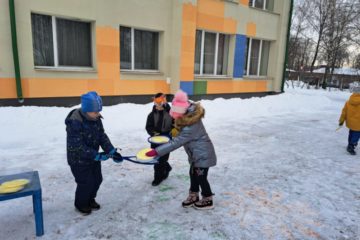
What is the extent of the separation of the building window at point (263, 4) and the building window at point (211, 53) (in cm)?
265

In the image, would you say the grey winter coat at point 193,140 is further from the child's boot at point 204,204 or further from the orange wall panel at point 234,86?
the orange wall panel at point 234,86

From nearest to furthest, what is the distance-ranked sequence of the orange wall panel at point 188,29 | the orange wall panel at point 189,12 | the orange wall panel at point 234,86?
the orange wall panel at point 189,12 → the orange wall panel at point 188,29 → the orange wall panel at point 234,86

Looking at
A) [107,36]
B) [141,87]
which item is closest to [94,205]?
[107,36]

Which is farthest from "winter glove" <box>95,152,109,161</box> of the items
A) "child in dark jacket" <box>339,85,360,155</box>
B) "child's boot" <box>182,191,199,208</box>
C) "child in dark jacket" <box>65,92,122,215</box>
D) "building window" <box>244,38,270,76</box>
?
"building window" <box>244,38,270,76</box>

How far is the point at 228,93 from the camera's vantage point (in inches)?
531

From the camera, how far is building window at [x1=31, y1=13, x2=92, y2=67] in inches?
336

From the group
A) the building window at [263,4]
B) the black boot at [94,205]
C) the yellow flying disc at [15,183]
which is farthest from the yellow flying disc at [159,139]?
the building window at [263,4]

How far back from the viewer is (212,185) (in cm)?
440

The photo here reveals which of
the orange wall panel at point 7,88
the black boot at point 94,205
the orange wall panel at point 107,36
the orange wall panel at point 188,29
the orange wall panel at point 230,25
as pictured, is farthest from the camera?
the orange wall panel at point 230,25

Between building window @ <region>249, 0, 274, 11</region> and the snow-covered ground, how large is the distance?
342 inches

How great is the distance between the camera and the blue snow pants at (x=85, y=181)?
3199 mm

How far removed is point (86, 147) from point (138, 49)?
8.13 metres

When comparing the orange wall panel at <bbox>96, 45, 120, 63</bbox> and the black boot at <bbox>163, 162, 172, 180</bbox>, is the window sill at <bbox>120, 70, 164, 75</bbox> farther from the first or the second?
the black boot at <bbox>163, 162, 172, 180</bbox>

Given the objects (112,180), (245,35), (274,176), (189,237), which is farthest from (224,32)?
(189,237)
